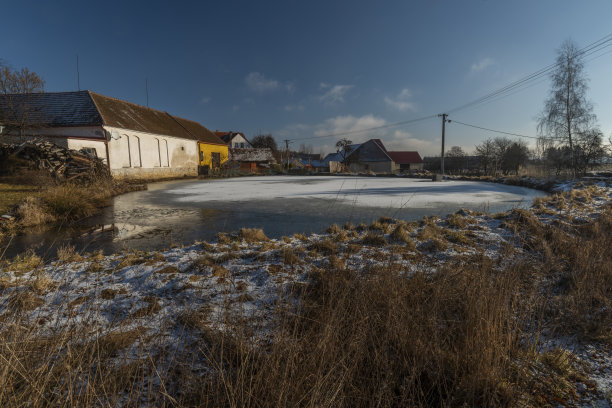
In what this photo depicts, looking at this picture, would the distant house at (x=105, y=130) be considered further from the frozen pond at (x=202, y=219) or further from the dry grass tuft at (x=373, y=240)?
the dry grass tuft at (x=373, y=240)

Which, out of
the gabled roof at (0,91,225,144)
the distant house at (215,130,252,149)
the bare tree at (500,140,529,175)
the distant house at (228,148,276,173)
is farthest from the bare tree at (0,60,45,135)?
the bare tree at (500,140,529,175)

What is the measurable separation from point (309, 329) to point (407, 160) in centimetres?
5615

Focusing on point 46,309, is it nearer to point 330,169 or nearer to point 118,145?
point 118,145

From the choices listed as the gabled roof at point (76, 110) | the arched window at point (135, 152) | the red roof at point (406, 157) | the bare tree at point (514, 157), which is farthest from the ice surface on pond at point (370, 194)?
the red roof at point (406, 157)

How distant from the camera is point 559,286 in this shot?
3.37 m

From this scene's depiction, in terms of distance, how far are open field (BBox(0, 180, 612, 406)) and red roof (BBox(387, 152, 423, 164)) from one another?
5178cm

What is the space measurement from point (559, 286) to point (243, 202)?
9.71 m

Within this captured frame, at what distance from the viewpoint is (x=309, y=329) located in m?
2.32

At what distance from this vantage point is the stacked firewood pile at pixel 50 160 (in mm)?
12781

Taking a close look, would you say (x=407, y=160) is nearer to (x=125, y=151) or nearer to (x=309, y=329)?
(x=125, y=151)

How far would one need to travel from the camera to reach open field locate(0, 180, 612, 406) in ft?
5.40

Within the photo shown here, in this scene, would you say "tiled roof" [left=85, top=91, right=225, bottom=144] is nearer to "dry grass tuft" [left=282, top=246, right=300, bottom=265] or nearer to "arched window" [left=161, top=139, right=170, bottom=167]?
"arched window" [left=161, top=139, right=170, bottom=167]

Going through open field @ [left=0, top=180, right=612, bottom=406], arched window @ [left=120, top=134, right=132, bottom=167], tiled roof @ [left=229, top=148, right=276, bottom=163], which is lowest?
open field @ [left=0, top=180, right=612, bottom=406]

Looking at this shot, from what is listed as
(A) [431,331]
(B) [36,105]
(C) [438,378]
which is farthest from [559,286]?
(B) [36,105]
